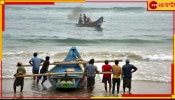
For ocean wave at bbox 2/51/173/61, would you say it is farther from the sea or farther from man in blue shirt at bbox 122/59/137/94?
man in blue shirt at bbox 122/59/137/94

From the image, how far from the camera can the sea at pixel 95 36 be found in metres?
21.2

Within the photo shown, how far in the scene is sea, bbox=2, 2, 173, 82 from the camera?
2122 cm

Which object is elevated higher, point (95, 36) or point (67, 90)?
point (95, 36)

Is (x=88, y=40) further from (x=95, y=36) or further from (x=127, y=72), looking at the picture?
(x=127, y=72)

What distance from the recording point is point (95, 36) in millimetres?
37812


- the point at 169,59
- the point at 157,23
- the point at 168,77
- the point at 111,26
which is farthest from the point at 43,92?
the point at 157,23

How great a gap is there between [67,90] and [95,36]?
83.2 feet

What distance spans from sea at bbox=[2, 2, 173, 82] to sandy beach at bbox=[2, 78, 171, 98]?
1.25m

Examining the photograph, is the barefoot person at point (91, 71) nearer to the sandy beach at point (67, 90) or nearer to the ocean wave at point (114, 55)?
the sandy beach at point (67, 90)

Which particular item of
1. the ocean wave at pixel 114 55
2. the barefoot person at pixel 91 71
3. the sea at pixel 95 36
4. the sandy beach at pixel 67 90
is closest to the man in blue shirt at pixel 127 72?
the sandy beach at pixel 67 90

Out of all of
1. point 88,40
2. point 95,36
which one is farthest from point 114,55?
point 95,36

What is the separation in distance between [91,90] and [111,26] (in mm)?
33549

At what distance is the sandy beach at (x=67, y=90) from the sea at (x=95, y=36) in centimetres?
125

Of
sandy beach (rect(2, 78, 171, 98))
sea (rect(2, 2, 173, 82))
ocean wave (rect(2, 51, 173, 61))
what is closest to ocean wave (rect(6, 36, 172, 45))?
sea (rect(2, 2, 173, 82))
